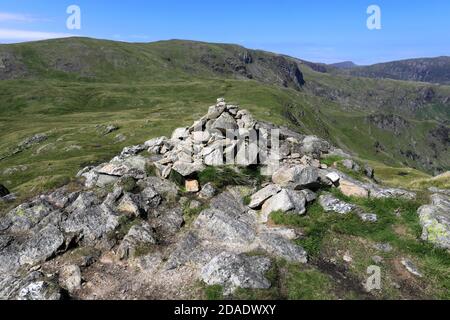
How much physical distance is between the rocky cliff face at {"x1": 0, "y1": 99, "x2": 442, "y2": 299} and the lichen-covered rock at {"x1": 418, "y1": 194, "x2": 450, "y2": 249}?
0.09 metres

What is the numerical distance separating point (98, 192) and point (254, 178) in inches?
466

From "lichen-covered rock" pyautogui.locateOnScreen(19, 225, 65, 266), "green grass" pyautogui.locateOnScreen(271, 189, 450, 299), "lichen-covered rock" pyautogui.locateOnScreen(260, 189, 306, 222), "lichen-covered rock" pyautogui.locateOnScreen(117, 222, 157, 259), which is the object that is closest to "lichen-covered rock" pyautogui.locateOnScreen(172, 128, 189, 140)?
"lichen-covered rock" pyautogui.locateOnScreen(260, 189, 306, 222)

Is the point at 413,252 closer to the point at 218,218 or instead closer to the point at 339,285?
the point at 339,285

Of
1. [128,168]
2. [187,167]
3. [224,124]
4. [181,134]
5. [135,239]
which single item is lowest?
[135,239]

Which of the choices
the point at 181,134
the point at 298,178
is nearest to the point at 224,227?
the point at 298,178

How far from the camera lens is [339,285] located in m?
22.4

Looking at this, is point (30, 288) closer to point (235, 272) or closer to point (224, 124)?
point (235, 272)

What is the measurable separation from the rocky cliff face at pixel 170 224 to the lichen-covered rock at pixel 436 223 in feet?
0.30

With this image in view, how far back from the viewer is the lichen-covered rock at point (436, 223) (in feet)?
83.3

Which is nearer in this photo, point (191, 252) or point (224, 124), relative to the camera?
point (191, 252)

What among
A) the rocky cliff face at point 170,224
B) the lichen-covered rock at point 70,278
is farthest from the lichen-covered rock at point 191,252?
the lichen-covered rock at point 70,278

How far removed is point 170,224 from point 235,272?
736cm

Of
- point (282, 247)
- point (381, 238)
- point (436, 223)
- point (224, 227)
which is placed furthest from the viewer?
point (224, 227)

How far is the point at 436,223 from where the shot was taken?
86.3 ft
